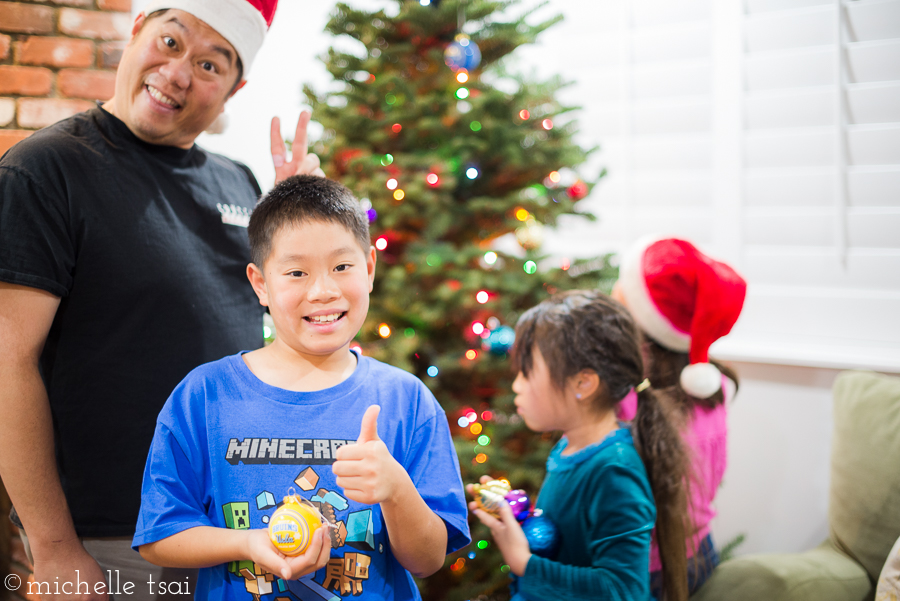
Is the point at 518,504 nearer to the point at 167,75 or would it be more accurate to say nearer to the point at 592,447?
the point at 592,447

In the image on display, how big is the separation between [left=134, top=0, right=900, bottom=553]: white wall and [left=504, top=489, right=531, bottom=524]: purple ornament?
4.49ft

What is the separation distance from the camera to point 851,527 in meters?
1.73

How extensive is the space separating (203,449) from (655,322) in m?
1.21

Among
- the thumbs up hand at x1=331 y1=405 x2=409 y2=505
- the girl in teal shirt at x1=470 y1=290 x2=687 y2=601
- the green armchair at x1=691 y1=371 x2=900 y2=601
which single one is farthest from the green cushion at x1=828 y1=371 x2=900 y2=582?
the thumbs up hand at x1=331 y1=405 x2=409 y2=505

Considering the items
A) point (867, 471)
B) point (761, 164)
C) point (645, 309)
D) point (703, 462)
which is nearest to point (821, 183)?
point (761, 164)

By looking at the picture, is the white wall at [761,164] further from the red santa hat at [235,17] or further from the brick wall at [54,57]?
the red santa hat at [235,17]

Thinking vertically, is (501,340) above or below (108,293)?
below

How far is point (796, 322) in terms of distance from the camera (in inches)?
96.8

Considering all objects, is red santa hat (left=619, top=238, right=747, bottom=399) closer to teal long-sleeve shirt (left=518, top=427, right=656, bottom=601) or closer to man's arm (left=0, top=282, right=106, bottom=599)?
teal long-sleeve shirt (left=518, top=427, right=656, bottom=601)

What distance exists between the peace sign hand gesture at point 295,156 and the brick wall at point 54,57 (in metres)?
0.77

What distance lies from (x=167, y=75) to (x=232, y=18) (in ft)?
0.62

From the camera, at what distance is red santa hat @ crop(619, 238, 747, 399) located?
5.01 feet

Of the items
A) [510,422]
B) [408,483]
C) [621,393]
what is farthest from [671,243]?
[408,483]

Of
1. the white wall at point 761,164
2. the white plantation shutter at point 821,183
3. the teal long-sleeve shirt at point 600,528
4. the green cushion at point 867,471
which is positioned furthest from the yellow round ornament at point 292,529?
the white plantation shutter at point 821,183
